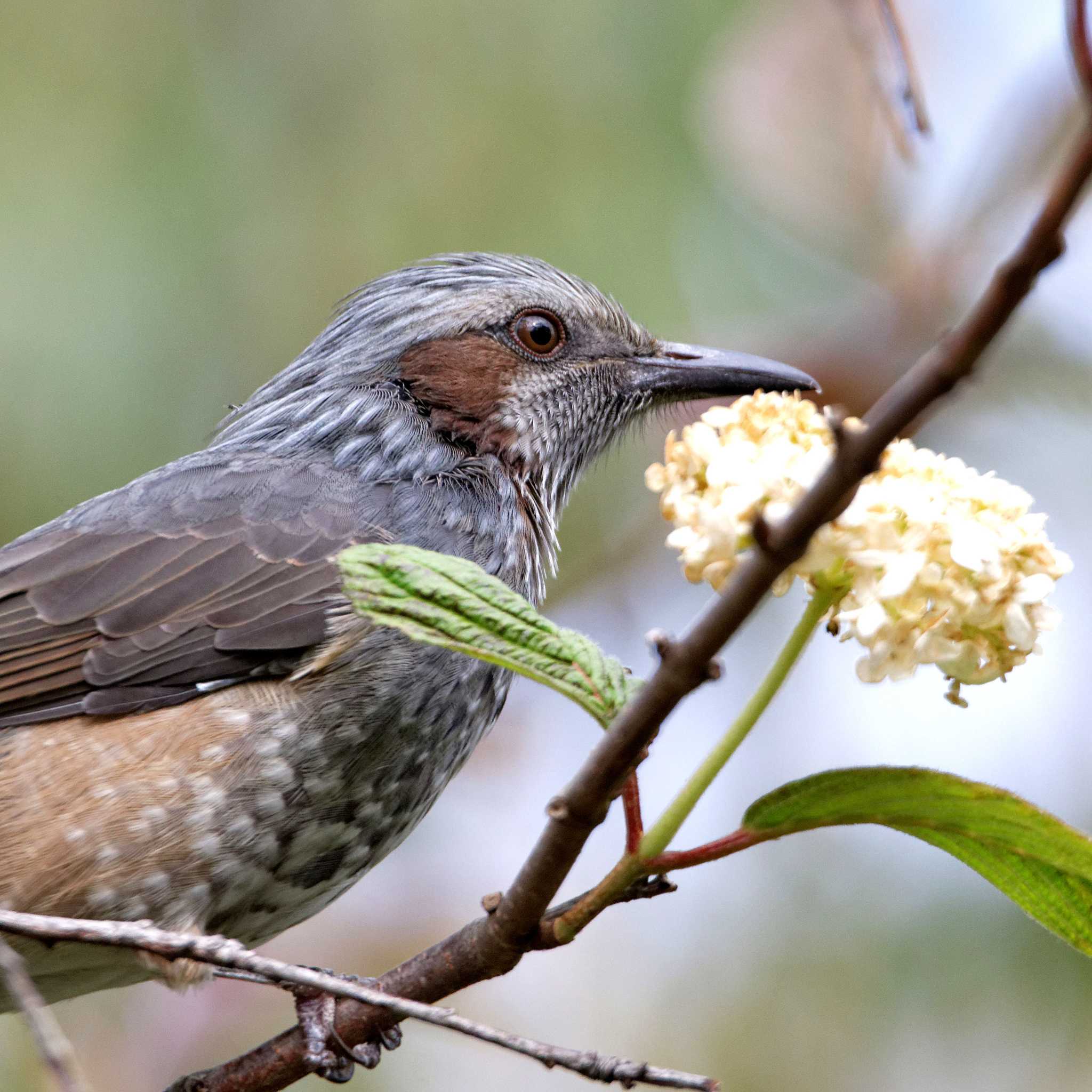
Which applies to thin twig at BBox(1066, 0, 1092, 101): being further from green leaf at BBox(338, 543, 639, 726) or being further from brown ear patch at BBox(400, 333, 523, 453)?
brown ear patch at BBox(400, 333, 523, 453)

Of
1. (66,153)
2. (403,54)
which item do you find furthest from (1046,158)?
(66,153)

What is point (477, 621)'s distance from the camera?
1783mm

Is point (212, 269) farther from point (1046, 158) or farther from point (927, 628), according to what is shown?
point (927, 628)

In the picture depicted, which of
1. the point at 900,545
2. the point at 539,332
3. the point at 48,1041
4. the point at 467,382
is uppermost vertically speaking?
the point at 539,332

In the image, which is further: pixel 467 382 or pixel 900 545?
pixel 467 382

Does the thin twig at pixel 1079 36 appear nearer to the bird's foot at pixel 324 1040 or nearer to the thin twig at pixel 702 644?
the thin twig at pixel 702 644

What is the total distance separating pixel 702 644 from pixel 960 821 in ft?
1.62

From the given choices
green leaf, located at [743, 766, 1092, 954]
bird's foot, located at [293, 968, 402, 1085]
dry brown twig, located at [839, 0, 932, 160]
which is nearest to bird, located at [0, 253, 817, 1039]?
bird's foot, located at [293, 968, 402, 1085]

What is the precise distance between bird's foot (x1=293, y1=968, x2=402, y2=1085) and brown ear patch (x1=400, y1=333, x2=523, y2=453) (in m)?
1.53

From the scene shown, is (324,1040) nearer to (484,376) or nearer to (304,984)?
(304,984)

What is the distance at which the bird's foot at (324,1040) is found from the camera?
8.81 feet

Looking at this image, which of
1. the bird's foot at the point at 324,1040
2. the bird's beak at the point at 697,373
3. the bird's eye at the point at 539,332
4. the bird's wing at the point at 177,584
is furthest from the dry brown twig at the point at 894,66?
the bird's foot at the point at 324,1040

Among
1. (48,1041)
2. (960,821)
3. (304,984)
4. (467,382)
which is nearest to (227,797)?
(304,984)

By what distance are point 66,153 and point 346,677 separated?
287 cm
